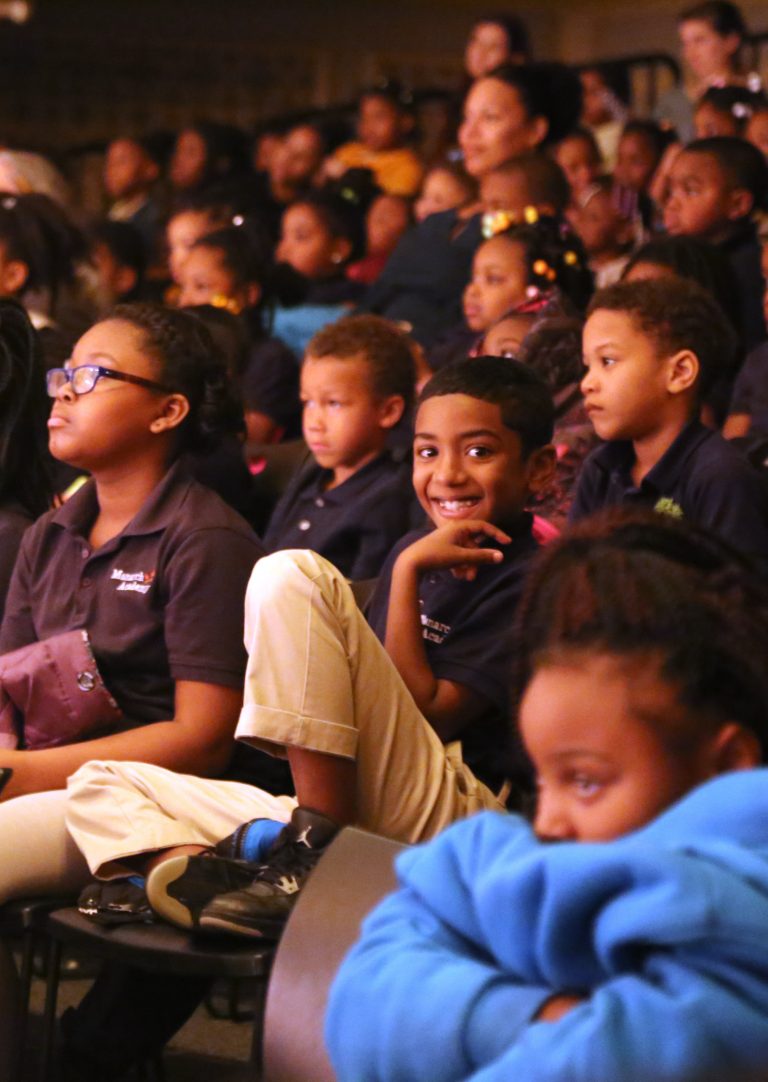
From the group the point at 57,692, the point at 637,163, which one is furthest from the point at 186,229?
the point at 57,692

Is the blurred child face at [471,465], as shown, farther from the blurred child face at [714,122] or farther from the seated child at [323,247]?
the blurred child face at [714,122]

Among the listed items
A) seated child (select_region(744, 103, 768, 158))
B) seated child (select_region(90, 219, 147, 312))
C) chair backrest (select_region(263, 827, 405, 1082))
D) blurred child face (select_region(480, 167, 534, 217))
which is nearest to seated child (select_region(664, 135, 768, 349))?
blurred child face (select_region(480, 167, 534, 217))

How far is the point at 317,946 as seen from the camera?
1.54 m

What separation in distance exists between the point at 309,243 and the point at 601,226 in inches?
38.0

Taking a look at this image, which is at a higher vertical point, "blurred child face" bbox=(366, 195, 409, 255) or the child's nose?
"blurred child face" bbox=(366, 195, 409, 255)

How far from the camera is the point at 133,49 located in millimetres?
9258

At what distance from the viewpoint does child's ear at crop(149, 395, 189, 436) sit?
9.13 feet

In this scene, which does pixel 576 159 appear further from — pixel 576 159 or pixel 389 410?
pixel 389 410

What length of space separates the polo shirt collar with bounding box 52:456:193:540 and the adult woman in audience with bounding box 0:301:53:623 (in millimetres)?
247

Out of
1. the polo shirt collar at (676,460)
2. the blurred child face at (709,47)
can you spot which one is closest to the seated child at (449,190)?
the blurred child face at (709,47)

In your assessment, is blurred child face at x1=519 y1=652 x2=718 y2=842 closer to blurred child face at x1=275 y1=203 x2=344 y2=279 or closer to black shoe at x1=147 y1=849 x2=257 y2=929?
black shoe at x1=147 y1=849 x2=257 y2=929

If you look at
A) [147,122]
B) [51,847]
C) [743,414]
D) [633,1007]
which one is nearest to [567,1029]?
[633,1007]

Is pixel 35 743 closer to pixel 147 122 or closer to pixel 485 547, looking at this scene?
pixel 485 547

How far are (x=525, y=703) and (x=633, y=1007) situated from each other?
305 millimetres
